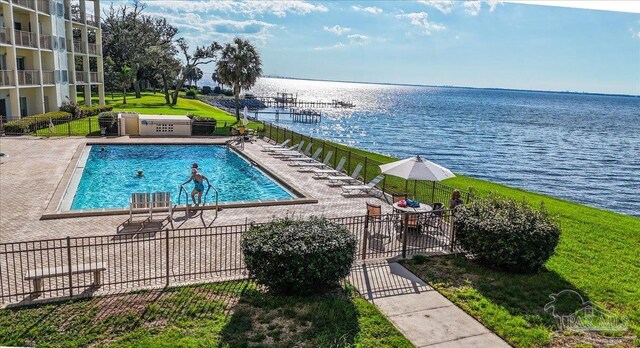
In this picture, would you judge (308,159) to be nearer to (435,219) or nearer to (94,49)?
(435,219)

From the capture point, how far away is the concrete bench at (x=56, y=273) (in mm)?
8047

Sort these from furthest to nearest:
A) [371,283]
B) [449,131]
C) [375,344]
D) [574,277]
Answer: [449,131]
[574,277]
[371,283]
[375,344]

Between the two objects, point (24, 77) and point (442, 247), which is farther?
point (24, 77)

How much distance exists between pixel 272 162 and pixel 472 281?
49.4ft

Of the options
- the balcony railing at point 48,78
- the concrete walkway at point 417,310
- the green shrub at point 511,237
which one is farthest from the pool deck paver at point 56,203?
the balcony railing at point 48,78

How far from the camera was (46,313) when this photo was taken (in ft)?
24.3

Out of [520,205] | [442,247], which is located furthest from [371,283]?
[520,205]

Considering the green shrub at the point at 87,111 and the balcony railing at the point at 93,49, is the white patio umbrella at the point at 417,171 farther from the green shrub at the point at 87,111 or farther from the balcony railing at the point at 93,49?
the balcony railing at the point at 93,49

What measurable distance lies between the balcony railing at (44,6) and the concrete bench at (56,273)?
35.8 meters

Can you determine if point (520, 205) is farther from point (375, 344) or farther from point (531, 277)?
point (375, 344)

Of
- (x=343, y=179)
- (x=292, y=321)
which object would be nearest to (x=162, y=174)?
(x=343, y=179)

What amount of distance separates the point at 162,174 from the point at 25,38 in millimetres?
21669

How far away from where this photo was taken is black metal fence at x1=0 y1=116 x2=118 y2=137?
28453mm

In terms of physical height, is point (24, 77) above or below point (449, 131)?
above
